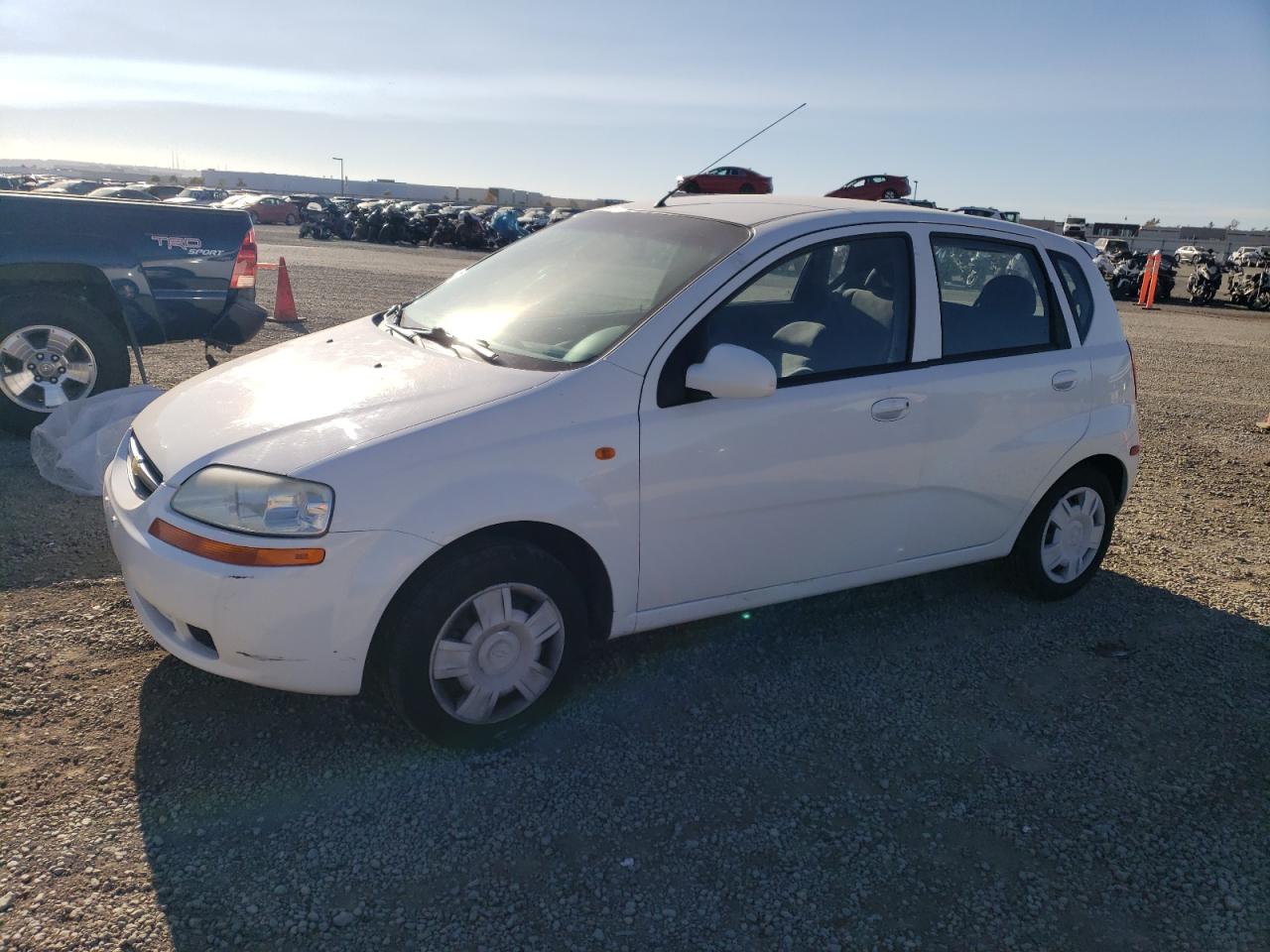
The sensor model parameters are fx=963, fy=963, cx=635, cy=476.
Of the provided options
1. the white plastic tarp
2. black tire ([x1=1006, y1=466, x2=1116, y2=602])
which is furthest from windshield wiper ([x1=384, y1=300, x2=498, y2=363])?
black tire ([x1=1006, y1=466, x2=1116, y2=602])

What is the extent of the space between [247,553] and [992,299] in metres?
3.22

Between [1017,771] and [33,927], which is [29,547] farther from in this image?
[1017,771]

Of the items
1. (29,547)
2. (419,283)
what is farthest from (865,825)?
(419,283)

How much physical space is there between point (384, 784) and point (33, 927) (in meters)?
0.96

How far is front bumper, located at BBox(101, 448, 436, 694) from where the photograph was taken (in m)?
2.78

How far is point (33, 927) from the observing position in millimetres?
2371

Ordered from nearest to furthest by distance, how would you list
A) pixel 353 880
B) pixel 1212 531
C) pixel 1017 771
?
pixel 353 880, pixel 1017 771, pixel 1212 531

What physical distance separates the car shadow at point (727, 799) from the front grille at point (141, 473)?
0.76 m

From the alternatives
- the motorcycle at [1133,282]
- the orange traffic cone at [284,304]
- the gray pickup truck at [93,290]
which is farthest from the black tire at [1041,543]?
the motorcycle at [1133,282]

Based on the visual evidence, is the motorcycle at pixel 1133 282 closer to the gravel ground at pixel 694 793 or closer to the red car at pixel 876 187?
→ the red car at pixel 876 187

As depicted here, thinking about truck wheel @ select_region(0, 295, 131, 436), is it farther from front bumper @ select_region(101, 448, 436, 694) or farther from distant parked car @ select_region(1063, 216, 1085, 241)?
distant parked car @ select_region(1063, 216, 1085, 241)

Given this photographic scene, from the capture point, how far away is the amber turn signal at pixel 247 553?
277cm

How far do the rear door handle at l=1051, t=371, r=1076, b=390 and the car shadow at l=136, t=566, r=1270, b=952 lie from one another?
1.18 metres

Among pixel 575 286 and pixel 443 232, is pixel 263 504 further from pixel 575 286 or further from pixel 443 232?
pixel 443 232
